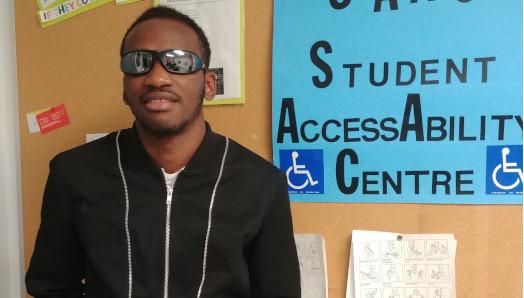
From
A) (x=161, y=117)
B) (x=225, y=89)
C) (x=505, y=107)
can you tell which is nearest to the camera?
(x=161, y=117)

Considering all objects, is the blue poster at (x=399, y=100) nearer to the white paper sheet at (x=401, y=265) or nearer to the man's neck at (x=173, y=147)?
the white paper sheet at (x=401, y=265)

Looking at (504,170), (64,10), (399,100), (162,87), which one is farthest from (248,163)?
(64,10)

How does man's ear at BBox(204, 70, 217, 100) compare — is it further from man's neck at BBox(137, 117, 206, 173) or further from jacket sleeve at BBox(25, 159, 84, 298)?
jacket sleeve at BBox(25, 159, 84, 298)

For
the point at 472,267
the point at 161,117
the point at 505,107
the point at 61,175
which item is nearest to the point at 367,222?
the point at 472,267

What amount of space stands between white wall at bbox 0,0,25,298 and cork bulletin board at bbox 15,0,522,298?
26 millimetres

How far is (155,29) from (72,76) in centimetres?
42

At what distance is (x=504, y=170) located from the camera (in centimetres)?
77

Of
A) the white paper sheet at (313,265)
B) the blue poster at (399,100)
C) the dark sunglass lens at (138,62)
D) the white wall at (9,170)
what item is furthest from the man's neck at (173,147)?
the white wall at (9,170)

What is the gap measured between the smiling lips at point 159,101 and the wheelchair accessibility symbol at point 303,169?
299 millimetres

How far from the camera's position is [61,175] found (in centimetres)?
70

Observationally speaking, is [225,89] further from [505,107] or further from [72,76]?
[505,107]

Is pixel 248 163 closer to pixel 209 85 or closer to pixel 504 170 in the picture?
pixel 209 85

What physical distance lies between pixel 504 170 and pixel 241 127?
0.54 metres

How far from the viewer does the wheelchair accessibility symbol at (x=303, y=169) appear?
2.78 ft
